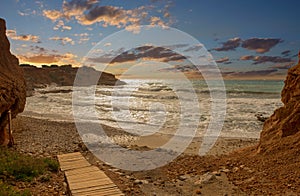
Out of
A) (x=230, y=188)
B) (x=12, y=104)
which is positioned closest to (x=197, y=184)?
(x=230, y=188)

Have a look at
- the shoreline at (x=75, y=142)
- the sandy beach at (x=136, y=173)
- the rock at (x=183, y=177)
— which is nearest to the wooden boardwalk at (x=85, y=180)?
the sandy beach at (x=136, y=173)

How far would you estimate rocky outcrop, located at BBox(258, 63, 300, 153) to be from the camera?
9407 millimetres

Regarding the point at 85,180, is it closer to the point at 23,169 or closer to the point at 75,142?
the point at 23,169

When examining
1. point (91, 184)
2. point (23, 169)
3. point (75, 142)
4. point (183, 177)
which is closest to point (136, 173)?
point (183, 177)

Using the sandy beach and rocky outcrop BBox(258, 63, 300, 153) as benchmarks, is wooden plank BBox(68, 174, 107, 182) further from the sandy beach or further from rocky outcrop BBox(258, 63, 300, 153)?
rocky outcrop BBox(258, 63, 300, 153)

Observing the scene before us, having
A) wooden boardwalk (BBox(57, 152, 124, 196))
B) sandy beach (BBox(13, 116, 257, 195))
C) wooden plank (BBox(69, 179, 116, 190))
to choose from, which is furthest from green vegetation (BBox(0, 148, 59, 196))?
wooden plank (BBox(69, 179, 116, 190))

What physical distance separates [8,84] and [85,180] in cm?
747

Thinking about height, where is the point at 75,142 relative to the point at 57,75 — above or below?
below

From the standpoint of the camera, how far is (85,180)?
20.0 ft

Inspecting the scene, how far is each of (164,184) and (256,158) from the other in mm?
3357

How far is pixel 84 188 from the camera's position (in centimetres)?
565

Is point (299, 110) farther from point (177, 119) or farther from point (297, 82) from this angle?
point (177, 119)

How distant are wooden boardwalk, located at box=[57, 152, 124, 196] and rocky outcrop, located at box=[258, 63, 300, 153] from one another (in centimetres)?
618

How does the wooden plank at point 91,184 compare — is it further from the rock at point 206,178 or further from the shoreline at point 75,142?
the shoreline at point 75,142
